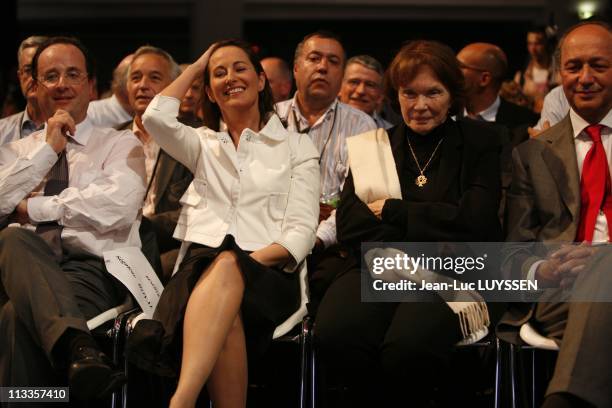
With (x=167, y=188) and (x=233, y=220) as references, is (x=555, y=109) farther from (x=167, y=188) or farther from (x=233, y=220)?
(x=167, y=188)

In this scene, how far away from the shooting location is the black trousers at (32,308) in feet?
11.1

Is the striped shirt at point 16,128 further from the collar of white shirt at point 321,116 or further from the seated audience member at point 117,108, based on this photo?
the collar of white shirt at point 321,116

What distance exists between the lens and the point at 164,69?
498 centimetres

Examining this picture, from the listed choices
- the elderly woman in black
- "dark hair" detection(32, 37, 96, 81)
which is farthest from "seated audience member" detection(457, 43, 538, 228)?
"dark hair" detection(32, 37, 96, 81)

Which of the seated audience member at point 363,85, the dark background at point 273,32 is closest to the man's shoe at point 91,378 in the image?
the seated audience member at point 363,85

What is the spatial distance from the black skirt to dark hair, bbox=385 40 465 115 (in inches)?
38.9

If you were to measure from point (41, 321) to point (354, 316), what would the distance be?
1175mm

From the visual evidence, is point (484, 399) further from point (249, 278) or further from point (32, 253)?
point (32, 253)

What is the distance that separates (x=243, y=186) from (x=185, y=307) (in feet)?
2.04

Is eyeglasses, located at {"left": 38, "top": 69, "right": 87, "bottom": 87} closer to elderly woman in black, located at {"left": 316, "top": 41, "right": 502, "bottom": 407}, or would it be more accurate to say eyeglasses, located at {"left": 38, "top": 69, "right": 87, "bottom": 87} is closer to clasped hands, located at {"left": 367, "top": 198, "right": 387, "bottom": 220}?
elderly woman in black, located at {"left": 316, "top": 41, "right": 502, "bottom": 407}

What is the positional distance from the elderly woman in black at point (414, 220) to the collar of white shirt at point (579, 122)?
0.32 meters

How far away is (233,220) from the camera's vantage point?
377 centimetres

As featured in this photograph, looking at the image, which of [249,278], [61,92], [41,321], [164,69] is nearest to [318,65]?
[164,69]

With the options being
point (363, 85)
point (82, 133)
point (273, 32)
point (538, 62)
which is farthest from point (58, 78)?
point (273, 32)
